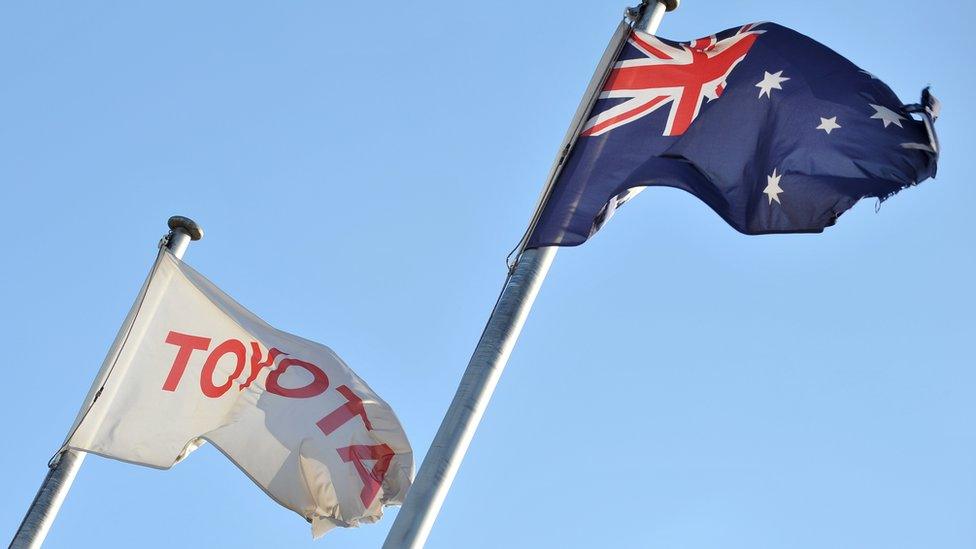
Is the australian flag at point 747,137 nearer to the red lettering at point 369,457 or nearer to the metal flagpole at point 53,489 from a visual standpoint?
the red lettering at point 369,457

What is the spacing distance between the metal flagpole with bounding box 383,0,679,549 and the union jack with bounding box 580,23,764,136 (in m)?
0.78

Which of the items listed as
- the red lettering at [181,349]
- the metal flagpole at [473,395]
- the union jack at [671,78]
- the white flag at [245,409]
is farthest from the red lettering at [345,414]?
the union jack at [671,78]

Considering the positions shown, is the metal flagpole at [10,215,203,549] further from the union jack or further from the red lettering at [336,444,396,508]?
the union jack

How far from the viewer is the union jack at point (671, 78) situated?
11031mm

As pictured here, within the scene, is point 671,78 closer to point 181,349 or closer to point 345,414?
point 345,414

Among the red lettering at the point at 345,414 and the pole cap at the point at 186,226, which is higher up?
the pole cap at the point at 186,226

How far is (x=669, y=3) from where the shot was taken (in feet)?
38.7

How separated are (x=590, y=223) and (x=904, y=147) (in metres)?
2.36

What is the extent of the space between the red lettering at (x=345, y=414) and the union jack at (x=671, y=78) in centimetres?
392

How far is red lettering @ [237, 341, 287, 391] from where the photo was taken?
43.0ft

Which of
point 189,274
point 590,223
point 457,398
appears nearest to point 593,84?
point 590,223

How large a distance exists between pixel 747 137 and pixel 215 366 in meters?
5.34

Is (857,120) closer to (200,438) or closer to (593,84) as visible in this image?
(593,84)

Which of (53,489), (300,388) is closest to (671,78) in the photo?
(300,388)
